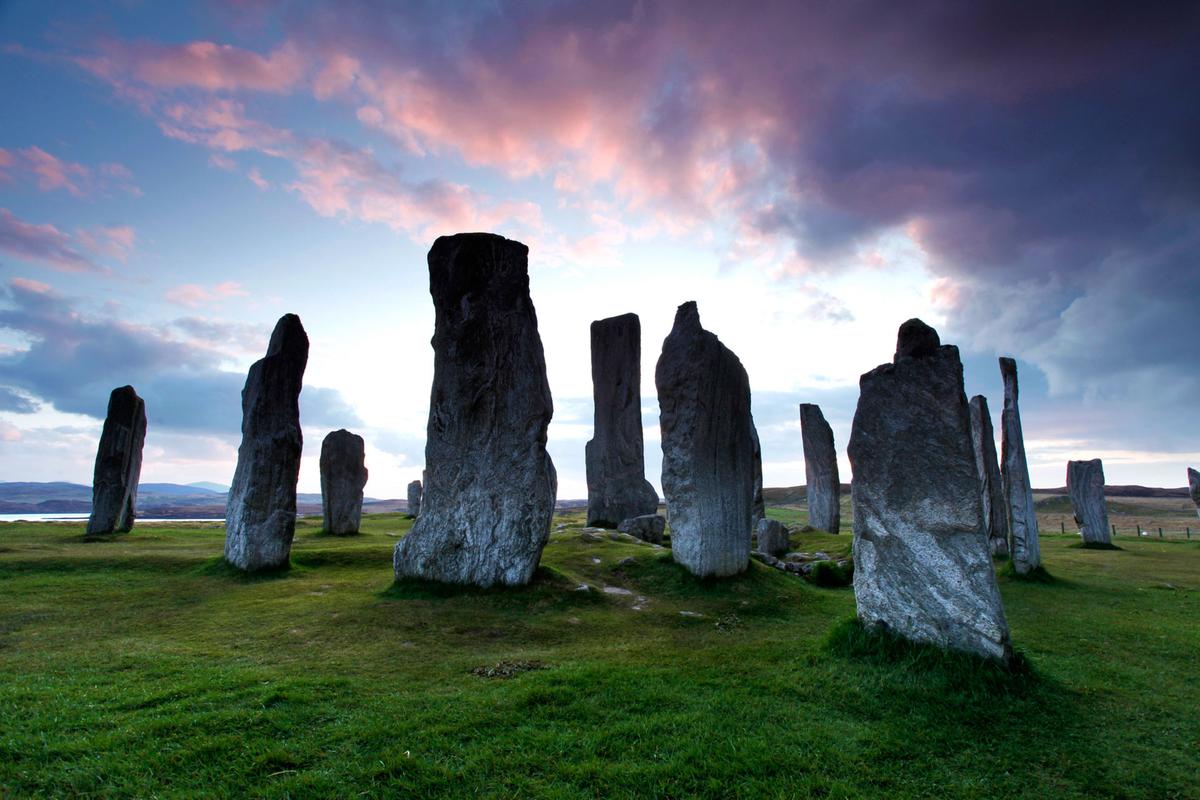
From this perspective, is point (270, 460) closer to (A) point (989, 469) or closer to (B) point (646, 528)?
(B) point (646, 528)

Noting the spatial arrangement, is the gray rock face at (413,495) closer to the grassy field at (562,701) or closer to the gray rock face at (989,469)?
the grassy field at (562,701)

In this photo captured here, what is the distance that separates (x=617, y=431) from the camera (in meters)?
23.3

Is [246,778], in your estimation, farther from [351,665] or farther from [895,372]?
[895,372]

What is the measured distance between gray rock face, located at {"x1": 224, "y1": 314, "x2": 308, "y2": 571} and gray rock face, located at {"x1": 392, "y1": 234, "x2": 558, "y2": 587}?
4.18 metres

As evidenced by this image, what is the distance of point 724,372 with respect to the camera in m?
14.4

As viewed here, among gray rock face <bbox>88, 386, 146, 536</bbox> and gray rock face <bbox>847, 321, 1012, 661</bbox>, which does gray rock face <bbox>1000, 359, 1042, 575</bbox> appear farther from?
gray rock face <bbox>88, 386, 146, 536</bbox>

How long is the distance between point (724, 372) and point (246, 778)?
461 inches

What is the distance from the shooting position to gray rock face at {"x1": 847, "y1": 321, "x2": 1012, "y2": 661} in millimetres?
7426

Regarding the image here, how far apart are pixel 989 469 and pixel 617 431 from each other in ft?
39.0

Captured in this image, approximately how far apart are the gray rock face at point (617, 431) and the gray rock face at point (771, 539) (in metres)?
4.72

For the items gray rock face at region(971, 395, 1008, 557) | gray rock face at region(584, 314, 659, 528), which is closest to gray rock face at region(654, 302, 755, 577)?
gray rock face at region(971, 395, 1008, 557)

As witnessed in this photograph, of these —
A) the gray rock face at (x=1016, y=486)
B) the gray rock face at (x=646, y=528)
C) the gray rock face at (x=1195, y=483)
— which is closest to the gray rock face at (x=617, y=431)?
the gray rock face at (x=646, y=528)

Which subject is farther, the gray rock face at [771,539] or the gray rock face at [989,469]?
the gray rock face at [771,539]

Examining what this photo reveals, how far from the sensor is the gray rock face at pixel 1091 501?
23.8 metres
